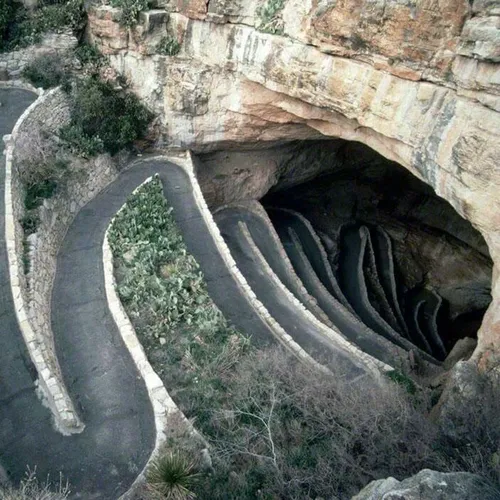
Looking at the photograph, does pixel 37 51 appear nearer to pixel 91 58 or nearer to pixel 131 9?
pixel 91 58

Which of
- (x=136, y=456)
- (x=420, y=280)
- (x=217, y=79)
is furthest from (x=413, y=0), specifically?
(x=420, y=280)

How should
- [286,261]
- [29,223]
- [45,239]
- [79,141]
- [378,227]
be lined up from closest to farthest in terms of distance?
[29,223], [45,239], [79,141], [286,261], [378,227]

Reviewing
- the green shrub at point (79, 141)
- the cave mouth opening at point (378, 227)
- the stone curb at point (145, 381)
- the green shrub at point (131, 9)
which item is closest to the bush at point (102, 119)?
the green shrub at point (79, 141)

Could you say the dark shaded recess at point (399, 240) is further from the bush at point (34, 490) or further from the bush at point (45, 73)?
the bush at point (34, 490)

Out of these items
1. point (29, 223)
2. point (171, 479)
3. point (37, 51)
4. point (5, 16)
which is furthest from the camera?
point (37, 51)

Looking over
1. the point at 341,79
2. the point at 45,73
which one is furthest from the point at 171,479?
the point at 45,73

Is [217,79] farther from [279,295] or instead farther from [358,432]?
[358,432]

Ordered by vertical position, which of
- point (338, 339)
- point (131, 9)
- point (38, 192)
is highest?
point (131, 9)
